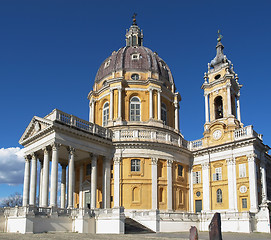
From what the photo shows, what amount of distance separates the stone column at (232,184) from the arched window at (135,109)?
12452mm

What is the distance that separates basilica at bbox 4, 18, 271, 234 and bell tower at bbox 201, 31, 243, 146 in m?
0.13

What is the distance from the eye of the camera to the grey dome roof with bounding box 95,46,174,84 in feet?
147

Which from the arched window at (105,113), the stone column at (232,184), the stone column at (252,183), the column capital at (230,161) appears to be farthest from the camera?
the arched window at (105,113)

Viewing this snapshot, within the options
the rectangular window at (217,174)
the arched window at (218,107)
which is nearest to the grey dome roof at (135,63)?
the arched window at (218,107)

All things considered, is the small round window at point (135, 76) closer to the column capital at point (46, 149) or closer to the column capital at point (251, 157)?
the column capital at point (46, 149)

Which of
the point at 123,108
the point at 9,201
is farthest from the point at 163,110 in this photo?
the point at 9,201

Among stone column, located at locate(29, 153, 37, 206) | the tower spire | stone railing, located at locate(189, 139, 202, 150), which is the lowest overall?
stone column, located at locate(29, 153, 37, 206)

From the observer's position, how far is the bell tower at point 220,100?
38.9 m

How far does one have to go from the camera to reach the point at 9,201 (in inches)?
3223

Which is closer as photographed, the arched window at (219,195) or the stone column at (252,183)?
the stone column at (252,183)

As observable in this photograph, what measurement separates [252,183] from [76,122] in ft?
61.5

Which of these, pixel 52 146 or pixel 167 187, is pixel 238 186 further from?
pixel 52 146

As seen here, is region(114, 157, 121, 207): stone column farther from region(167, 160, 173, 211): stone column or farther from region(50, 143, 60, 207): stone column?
region(50, 143, 60, 207): stone column

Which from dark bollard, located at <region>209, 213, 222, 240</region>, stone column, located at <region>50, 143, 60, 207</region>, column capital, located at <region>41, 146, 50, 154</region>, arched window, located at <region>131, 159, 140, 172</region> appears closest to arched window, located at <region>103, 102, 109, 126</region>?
arched window, located at <region>131, 159, 140, 172</region>
